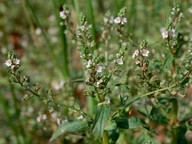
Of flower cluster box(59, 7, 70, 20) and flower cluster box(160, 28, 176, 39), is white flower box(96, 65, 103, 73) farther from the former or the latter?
flower cluster box(59, 7, 70, 20)

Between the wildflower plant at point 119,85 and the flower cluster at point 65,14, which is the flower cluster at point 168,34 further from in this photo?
the flower cluster at point 65,14

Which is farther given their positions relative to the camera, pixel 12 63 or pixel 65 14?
pixel 65 14

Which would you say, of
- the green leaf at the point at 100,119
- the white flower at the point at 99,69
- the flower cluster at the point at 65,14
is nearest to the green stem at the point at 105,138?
the green leaf at the point at 100,119

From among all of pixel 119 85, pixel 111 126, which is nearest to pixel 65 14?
pixel 119 85

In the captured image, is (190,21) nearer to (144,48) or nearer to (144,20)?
(144,48)

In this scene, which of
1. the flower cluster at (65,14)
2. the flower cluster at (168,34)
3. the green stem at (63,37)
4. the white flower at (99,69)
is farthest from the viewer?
the green stem at (63,37)

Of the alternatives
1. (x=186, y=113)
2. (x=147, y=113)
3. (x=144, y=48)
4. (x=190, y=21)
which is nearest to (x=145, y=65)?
(x=144, y=48)

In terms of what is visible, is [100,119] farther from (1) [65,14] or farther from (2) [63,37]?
(2) [63,37]

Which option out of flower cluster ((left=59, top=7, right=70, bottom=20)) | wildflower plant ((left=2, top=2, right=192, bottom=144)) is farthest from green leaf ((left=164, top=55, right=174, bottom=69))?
flower cluster ((left=59, top=7, right=70, bottom=20))

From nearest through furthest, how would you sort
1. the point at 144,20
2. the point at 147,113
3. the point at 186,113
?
the point at 147,113
the point at 186,113
the point at 144,20
